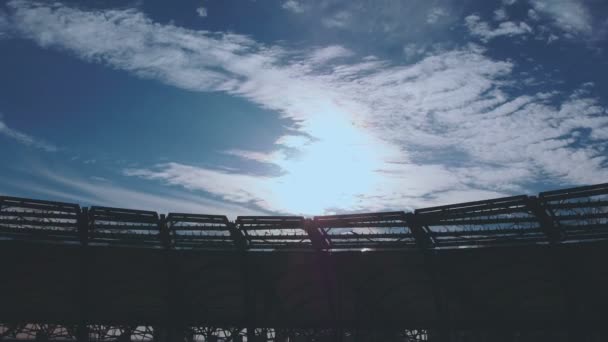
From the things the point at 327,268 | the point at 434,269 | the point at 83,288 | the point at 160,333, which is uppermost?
the point at 327,268

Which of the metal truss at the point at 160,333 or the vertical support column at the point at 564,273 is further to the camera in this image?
the metal truss at the point at 160,333

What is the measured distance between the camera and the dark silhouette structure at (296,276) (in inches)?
952

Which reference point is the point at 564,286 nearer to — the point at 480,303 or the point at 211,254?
the point at 480,303

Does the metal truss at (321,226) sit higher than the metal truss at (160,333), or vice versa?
the metal truss at (321,226)

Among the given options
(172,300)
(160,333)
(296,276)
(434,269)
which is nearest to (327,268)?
(296,276)

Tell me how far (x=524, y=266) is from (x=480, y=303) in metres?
3.33

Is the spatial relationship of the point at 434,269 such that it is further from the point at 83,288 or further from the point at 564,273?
the point at 83,288

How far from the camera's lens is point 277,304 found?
30.7m

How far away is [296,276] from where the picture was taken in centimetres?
3012

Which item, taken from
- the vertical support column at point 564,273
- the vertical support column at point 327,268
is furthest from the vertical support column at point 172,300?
the vertical support column at point 564,273

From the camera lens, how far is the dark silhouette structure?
24.2 m

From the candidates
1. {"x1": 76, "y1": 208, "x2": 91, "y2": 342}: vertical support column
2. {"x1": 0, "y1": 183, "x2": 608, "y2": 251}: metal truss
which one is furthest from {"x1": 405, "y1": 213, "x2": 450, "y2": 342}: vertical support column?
{"x1": 76, "y1": 208, "x2": 91, "y2": 342}: vertical support column

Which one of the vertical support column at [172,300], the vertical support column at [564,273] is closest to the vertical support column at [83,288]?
the vertical support column at [172,300]

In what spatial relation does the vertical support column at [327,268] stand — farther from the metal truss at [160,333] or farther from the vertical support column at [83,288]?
the vertical support column at [83,288]
